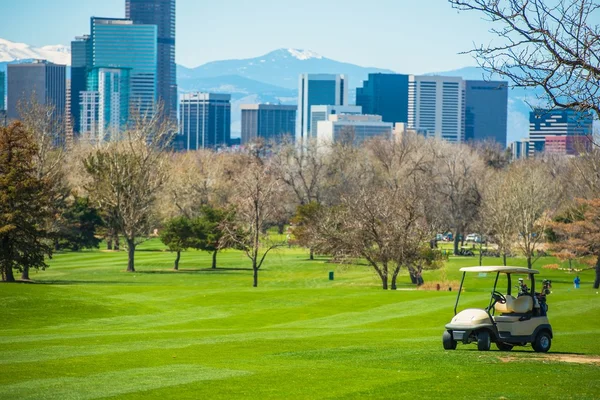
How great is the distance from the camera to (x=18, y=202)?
59.4m

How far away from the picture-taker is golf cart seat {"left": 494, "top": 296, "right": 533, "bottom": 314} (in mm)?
27234

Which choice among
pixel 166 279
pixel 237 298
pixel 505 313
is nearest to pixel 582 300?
A: pixel 237 298

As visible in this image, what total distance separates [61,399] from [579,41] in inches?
536

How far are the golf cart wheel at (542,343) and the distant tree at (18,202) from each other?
38.1 m

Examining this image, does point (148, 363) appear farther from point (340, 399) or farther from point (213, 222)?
point (213, 222)

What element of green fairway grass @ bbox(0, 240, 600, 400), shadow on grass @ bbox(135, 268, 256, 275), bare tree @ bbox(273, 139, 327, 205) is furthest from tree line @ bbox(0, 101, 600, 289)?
green fairway grass @ bbox(0, 240, 600, 400)

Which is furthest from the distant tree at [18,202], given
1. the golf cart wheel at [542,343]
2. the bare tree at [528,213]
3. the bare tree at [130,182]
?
the bare tree at [528,213]

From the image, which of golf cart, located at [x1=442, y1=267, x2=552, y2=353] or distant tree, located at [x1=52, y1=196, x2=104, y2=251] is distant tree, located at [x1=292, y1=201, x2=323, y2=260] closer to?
distant tree, located at [x1=52, y1=196, x2=104, y2=251]

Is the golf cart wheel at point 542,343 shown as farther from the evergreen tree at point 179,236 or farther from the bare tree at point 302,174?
the bare tree at point 302,174

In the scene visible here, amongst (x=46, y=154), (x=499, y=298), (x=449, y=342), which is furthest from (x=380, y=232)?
(x=449, y=342)

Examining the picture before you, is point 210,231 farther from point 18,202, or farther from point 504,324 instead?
point 504,324

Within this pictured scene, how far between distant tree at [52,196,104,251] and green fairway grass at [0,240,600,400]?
45.6 metres

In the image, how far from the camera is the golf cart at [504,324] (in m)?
26.9

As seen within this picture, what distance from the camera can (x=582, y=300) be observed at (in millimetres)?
47375
